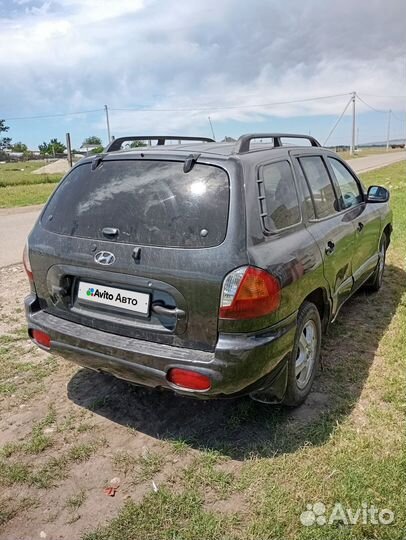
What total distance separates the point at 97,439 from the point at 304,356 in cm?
148

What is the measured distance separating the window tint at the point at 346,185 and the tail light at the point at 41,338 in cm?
278

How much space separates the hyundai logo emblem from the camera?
8.99ft

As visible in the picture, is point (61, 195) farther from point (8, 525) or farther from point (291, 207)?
point (8, 525)

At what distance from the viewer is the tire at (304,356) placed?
9.77 feet

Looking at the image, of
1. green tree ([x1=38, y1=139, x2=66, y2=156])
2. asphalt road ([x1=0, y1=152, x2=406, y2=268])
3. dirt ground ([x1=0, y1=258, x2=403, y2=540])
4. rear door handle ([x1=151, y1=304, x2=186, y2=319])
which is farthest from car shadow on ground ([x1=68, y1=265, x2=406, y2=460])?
green tree ([x1=38, y1=139, x2=66, y2=156])

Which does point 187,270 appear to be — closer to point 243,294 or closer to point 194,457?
point 243,294

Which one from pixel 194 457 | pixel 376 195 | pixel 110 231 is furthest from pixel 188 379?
pixel 376 195

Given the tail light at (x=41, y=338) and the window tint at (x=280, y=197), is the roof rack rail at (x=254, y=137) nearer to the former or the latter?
the window tint at (x=280, y=197)

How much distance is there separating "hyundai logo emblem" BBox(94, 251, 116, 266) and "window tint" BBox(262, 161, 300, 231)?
94 cm

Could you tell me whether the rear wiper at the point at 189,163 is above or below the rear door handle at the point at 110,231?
above

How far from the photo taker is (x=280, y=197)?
302cm

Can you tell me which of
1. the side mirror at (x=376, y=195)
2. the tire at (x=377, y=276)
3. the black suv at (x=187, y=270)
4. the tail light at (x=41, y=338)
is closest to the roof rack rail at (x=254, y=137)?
the black suv at (x=187, y=270)

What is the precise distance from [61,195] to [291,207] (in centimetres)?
159

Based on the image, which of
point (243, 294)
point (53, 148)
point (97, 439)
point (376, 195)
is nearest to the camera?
point (243, 294)
